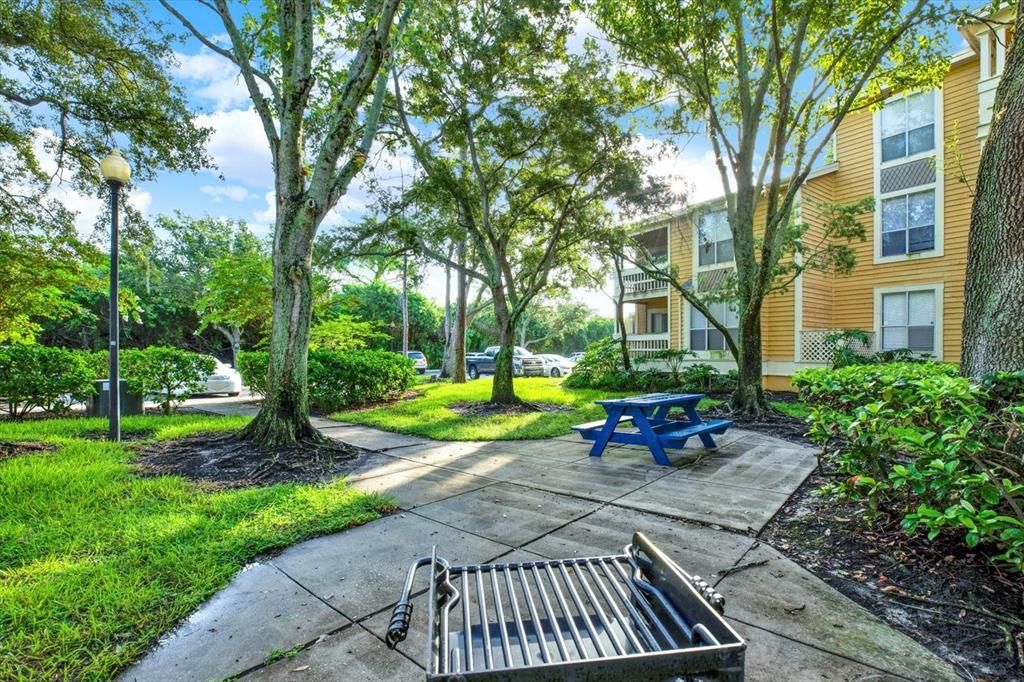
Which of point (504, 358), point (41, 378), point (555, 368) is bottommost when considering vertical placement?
point (555, 368)

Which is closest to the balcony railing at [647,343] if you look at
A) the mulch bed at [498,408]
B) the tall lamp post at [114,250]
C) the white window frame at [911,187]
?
the white window frame at [911,187]

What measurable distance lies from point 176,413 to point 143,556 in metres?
7.94

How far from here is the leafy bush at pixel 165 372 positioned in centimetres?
833

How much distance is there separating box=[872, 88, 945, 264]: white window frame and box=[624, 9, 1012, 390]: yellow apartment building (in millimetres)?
22

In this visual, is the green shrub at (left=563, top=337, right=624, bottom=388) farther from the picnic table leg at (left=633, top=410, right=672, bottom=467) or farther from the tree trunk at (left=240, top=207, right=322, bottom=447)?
the tree trunk at (left=240, top=207, right=322, bottom=447)

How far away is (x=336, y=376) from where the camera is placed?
9.55 meters

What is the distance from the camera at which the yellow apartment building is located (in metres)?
10.8

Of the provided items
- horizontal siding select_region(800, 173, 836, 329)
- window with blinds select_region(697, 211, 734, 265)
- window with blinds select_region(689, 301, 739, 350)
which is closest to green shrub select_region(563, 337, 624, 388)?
window with blinds select_region(689, 301, 739, 350)

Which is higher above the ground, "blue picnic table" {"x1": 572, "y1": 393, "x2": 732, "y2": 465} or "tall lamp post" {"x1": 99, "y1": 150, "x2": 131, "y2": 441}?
"tall lamp post" {"x1": 99, "y1": 150, "x2": 131, "y2": 441}

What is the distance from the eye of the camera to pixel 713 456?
5441mm

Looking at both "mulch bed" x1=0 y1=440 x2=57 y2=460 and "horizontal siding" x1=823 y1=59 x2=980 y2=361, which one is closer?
"mulch bed" x1=0 y1=440 x2=57 y2=460

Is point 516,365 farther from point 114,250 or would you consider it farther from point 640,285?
point 114,250

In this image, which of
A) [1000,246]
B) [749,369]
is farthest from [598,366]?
[1000,246]

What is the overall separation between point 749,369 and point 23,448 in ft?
35.3
